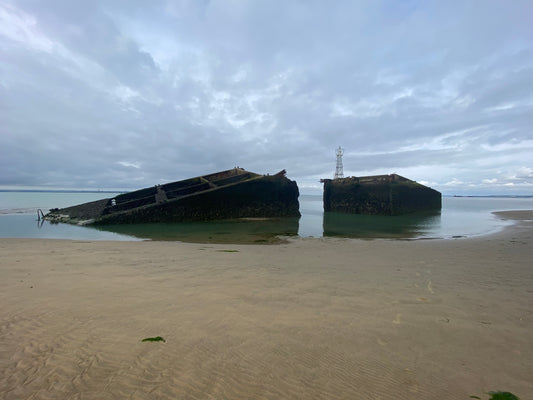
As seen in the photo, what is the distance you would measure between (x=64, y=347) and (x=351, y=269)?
4576mm

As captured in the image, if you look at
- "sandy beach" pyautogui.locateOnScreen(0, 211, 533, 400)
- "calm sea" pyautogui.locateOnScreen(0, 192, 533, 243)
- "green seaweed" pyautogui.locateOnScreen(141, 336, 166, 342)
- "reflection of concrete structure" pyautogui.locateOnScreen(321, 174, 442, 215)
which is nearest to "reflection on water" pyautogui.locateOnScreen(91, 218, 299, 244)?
"calm sea" pyautogui.locateOnScreen(0, 192, 533, 243)

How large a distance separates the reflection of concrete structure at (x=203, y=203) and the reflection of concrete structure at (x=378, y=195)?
9148 millimetres

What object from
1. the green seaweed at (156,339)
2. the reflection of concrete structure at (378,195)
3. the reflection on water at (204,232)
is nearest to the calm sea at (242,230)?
the reflection on water at (204,232)

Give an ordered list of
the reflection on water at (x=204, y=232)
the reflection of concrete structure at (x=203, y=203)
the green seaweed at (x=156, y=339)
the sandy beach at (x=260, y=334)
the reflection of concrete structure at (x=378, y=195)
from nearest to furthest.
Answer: the sandy beach at (x=260, y=334) < the green seaweed at (x=156, y=339) < the reflection on water at (x=204, y=232) < the reflection of concrete structure at (x=203, y=203) < the reflection of concrete structure at (x=378, y=195)

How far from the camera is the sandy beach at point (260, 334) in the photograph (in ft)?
5.72

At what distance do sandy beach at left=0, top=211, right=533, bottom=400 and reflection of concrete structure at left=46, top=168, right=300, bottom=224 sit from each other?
11869 mm

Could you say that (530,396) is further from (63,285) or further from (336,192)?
(336,192)

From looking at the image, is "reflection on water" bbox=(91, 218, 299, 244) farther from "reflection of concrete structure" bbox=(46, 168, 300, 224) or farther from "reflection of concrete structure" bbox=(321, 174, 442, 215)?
"reflection of concrete structure" bbox=(321, 174, 442, 215)

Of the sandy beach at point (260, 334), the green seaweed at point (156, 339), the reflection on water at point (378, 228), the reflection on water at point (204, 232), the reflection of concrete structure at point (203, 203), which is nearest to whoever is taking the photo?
the sandy beach at point (260, 334)

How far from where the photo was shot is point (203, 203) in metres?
17.3

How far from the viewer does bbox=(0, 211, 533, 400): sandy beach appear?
68.6 inches

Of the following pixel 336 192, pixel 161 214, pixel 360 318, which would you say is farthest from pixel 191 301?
pixel 336 192

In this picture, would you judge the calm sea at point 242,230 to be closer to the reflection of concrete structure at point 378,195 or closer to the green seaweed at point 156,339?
the reflection of concrete structure at point 378,195

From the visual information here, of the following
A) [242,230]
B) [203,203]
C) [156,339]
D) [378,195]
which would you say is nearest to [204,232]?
[242,230]
